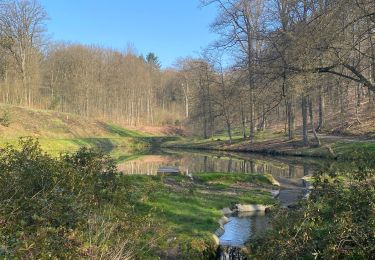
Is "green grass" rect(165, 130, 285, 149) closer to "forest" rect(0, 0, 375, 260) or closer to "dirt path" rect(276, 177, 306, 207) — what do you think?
"forest" rect(0, 0, 375, 260)

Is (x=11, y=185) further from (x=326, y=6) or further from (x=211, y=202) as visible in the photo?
(x=326, y=6)

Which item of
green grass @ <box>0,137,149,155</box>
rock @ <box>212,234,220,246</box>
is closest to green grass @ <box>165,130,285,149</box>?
green grass @ <box>0,137,149,155</box>

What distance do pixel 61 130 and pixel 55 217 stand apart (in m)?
53.6

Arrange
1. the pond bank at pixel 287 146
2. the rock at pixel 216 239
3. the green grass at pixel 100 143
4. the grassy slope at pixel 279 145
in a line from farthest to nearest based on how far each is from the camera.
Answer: the green grass at pixel 100 143
the grassy slope at pixel 279 145
the pond bank at pixel 287 146
the rock at pixel 216 239

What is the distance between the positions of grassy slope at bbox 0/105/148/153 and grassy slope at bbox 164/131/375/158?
10.4 meters

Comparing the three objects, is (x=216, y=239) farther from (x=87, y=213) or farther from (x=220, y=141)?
(x=220, y=141)

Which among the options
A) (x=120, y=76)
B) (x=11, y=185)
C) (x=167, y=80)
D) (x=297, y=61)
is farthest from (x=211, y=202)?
(x=167, y=80)

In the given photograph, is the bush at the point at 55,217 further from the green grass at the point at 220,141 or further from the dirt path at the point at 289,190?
the green grass at the point at 220,141

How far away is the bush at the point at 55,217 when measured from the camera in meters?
6.25

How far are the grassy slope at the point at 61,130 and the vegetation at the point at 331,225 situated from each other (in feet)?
124

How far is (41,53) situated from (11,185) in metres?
62.3

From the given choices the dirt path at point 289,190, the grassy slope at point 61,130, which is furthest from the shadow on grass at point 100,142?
the dirt path at point 289,190

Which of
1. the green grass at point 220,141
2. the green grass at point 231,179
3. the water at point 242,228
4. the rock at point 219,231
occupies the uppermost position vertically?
the green grass at point 220,141

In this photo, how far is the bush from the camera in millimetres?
6250
